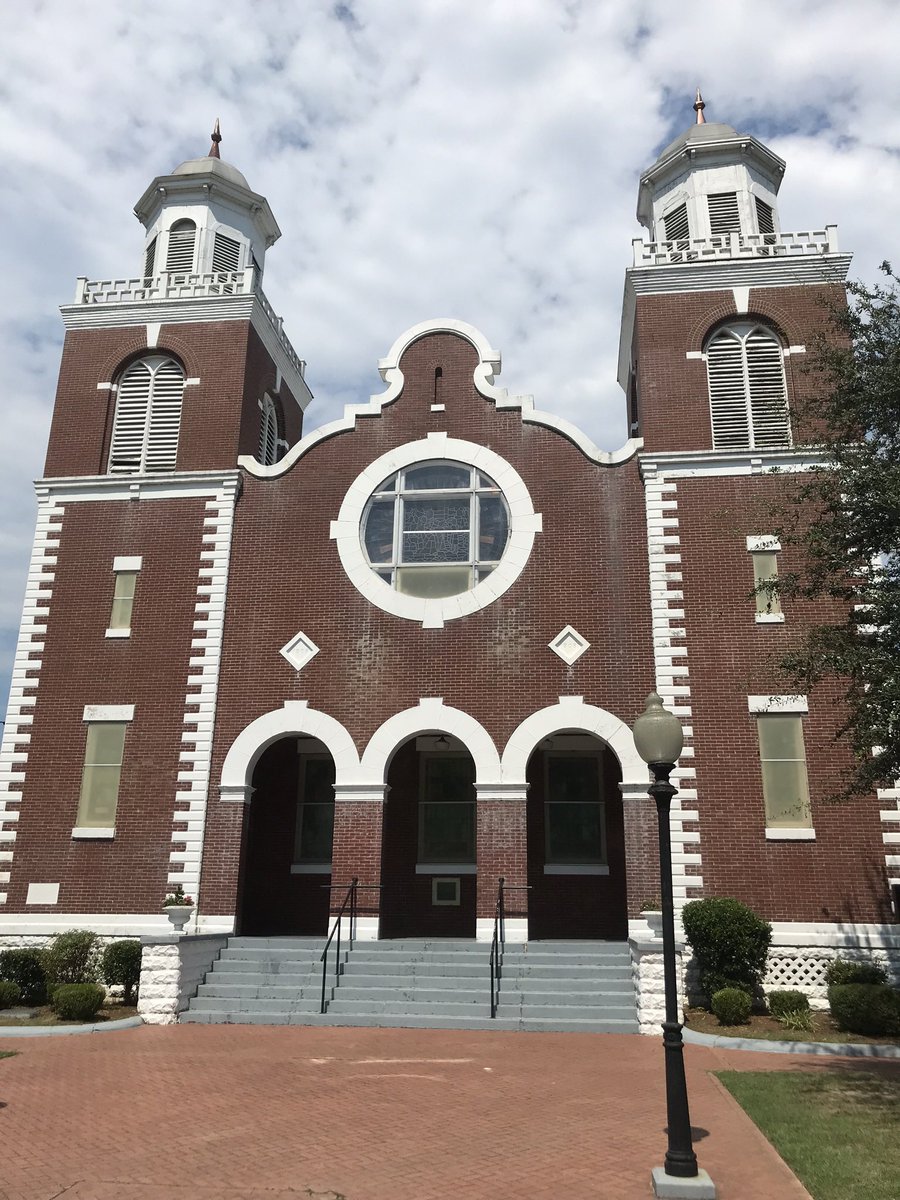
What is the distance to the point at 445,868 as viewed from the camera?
64.6 feet

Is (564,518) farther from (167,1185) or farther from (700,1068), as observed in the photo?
(167,1185)

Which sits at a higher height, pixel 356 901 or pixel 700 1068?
pixel 356 901

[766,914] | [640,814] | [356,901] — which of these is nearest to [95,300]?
[356,901]

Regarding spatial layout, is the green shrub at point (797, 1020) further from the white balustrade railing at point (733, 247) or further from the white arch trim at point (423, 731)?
the white balustrade railing at point (733, 247)

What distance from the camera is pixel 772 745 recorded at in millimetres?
17328

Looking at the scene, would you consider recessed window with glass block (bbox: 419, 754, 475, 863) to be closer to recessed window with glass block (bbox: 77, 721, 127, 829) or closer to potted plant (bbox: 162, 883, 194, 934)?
potted plant (bbox: 162, 883, 194, 934)

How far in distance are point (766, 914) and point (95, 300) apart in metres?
20.0

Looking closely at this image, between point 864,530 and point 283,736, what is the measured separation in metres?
11.5

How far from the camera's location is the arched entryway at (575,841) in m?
19.0

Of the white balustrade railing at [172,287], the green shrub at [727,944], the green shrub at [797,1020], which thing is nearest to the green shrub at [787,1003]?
the green shrub at [797,1020]

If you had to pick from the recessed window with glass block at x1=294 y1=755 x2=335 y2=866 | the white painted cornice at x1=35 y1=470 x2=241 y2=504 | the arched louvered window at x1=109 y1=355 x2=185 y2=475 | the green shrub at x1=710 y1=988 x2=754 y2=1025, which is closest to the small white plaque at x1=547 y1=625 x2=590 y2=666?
the recessed window with glass block at x1=294 y1=755 x2=335 y2=866

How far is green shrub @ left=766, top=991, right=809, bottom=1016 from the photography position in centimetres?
1487

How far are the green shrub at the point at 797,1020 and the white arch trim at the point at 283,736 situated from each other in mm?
8585

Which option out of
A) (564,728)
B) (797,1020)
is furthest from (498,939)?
(797,1020)
